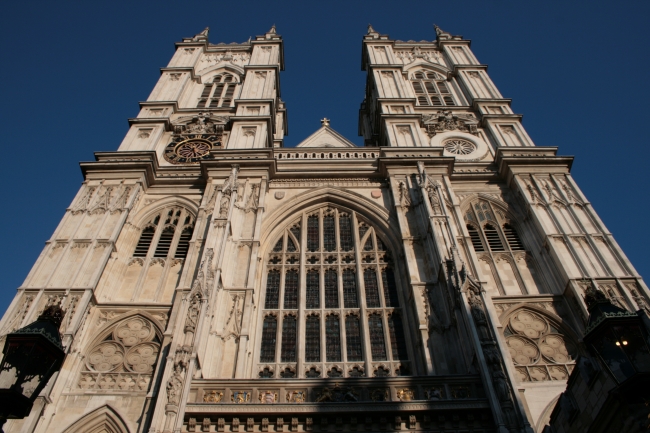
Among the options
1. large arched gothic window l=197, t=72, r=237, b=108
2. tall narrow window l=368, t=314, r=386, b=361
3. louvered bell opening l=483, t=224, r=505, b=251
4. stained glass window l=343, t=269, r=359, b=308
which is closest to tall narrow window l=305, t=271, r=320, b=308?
stained glass window l=343, t=269, r=359, b=308

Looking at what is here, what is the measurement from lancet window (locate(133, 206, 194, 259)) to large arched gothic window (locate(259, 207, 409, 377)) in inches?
116

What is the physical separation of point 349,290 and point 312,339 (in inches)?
83.7

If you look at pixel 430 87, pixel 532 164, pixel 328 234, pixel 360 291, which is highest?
pixel 430 87

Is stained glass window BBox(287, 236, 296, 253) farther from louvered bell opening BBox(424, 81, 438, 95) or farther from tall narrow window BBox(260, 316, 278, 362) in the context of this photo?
louvered bell opening BBox(424, 81, 438, 95)

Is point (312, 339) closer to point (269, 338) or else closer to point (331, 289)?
point (269, 338)

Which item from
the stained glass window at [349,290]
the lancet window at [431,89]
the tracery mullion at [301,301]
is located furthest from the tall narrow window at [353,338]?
the lancet window at [431,89]

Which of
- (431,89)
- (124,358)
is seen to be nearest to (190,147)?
(124,358)

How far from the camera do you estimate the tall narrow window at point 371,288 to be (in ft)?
52.4

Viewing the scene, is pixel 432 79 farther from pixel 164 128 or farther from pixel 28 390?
pixel 28 390

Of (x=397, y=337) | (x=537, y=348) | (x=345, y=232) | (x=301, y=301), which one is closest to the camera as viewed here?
(x=537, y=348)

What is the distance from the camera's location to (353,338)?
1495cm

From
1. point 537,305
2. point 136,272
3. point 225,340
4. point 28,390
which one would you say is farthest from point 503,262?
point 28,390

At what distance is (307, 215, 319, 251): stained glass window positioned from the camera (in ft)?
59.3

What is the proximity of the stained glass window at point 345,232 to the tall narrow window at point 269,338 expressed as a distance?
370cm
